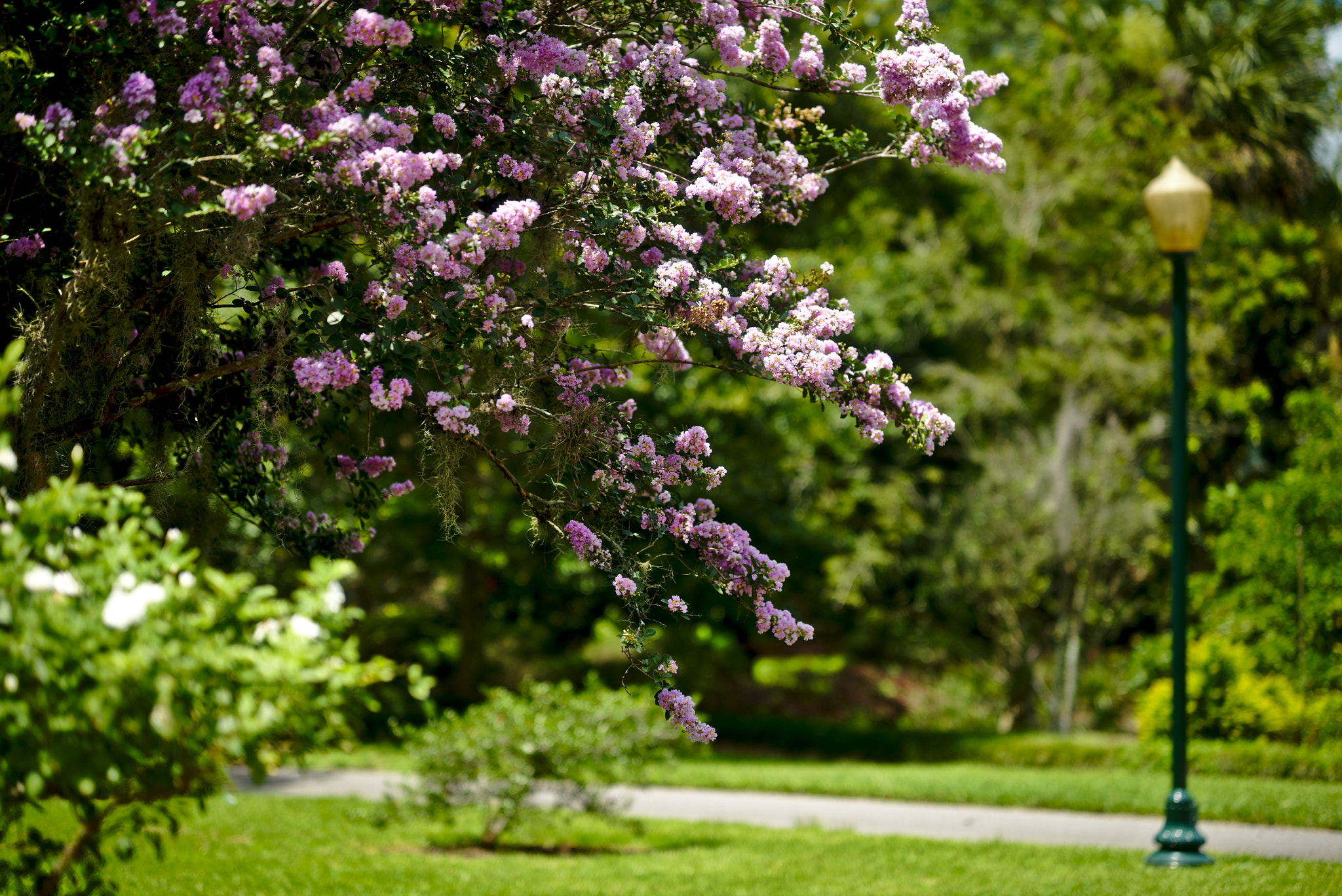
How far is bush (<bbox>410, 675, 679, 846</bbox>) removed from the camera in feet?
28.8

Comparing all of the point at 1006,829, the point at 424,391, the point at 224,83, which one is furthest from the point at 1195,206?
the point at 224,83

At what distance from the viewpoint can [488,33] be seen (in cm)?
476

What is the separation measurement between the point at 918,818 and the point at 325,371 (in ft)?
25.9

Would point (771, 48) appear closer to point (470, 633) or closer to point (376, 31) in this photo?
point (376, 31)

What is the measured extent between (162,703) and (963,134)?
3560 mm

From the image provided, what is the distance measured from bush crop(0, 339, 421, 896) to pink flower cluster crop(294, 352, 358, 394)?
3.52ft

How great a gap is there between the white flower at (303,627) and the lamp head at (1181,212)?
669 centimetres

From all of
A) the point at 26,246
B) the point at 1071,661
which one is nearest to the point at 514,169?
the point at 26,246

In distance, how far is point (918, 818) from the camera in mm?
10414

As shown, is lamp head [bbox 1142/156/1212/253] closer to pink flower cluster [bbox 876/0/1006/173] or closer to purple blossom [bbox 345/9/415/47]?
pink flower cluster [bbox 876/0/1006/173]

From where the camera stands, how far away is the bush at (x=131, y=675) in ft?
8.60

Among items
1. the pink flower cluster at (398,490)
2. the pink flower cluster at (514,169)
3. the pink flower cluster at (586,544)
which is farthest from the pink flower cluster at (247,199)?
the pink flower cluster at (398,490)

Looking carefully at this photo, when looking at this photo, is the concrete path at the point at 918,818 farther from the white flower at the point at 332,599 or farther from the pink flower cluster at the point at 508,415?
the white flower at the point at 332,599

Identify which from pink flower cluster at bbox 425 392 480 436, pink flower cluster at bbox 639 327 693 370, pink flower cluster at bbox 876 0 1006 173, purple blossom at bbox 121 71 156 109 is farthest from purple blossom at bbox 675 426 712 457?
purple blossom at bbox 121 71 156 109
